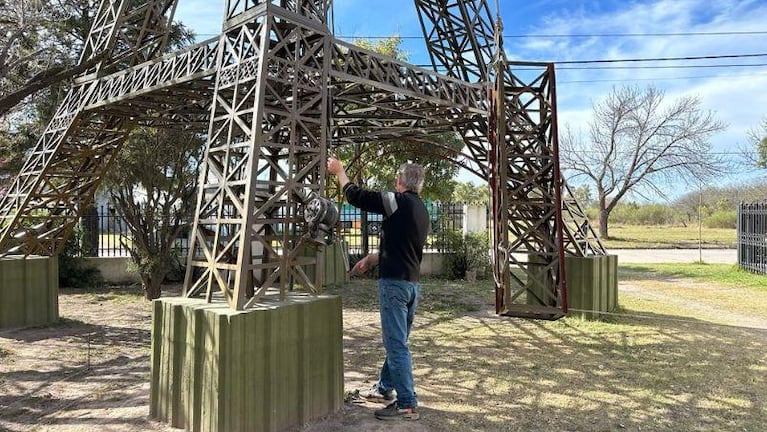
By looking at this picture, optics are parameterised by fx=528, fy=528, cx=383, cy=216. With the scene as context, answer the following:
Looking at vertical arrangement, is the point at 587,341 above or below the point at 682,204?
below

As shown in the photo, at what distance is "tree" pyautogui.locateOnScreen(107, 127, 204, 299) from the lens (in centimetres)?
1136

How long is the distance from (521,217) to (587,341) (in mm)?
2287

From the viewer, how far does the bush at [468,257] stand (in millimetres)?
16750

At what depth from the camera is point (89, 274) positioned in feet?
47.7

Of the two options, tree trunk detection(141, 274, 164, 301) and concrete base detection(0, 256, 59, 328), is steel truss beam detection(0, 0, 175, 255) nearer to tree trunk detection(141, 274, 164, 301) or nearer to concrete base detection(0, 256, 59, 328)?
concrete base detection(0, 256, 59, 328)

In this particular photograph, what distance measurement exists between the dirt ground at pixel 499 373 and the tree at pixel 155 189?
68.5 inches

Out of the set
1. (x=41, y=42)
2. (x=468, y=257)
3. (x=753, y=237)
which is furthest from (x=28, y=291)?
(x=753, y=237)

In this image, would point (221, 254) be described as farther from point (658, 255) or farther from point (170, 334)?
point (658, 255)

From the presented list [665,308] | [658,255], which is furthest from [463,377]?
[658,255]

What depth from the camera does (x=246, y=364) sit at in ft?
13.7

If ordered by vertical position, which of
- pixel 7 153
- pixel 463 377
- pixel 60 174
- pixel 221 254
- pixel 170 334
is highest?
pixel 7 153

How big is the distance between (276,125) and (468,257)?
40.1 ft

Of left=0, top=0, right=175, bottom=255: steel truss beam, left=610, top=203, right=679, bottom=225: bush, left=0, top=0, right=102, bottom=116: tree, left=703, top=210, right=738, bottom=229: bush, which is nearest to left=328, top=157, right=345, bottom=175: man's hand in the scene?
left=0, top=0, right=102, bottom=116: tree

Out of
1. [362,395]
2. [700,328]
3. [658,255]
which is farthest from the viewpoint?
[658,255]
